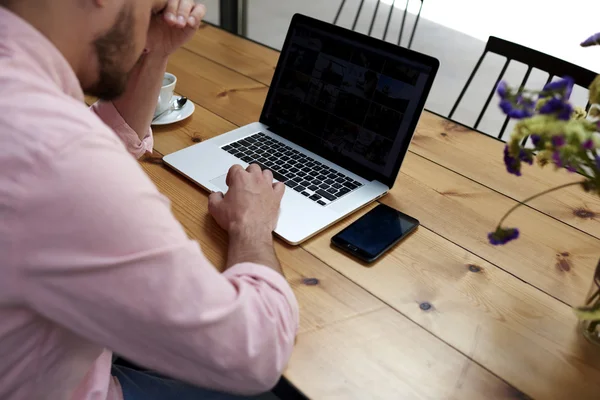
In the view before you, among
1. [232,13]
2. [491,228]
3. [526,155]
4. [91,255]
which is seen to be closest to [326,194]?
[491,228]

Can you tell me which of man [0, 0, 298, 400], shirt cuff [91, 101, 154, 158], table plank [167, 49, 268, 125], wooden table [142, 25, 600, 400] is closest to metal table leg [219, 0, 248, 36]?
table plank [167, 49, 268, 125]

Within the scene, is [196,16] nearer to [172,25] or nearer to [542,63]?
[172,25]

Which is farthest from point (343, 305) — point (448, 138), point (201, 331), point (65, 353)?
point (448, 138)

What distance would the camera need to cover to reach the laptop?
3.24ft

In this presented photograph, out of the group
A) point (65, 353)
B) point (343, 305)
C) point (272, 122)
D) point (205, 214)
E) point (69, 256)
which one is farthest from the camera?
point (272, 122)

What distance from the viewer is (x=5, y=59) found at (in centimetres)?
55

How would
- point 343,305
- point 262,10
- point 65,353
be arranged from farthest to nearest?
1. point 262,10
2. point 343,305
3. point 65,353

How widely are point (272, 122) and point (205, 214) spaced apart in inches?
12.8

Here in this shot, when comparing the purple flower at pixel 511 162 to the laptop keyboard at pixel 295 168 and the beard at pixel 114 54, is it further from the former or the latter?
the beard at pixel 114 54

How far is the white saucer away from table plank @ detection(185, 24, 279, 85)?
25cm

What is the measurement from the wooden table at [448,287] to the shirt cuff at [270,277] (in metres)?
0.05

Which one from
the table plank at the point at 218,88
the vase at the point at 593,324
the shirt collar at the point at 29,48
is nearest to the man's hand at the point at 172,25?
the table plank at the point at 218,88

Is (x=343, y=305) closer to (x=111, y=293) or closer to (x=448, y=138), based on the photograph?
(x=111, y=293)

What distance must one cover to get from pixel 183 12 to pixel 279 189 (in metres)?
0.40
